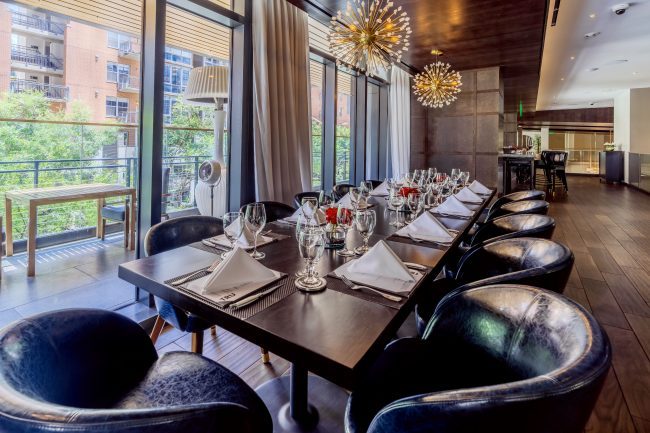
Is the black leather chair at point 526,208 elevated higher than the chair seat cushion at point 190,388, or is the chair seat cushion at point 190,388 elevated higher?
the black leather chair at point 526,208

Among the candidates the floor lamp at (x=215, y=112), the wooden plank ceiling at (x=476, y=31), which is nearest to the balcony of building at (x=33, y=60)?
the floor lamp at (x=215, y=112)

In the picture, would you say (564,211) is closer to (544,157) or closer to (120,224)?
(544,157)

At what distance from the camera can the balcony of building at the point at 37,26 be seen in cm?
216

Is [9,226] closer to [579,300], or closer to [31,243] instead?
[31,243]

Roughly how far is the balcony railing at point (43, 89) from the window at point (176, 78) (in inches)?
24.4

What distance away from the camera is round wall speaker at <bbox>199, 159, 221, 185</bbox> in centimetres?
317

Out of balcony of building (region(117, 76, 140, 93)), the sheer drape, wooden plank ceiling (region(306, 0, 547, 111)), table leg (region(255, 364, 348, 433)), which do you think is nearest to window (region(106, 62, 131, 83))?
balcony of building (region(117, 76, 140, 93))

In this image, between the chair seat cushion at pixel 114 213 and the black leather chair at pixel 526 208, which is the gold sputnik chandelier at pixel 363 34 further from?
the chair seat cushion at pixel 114 213

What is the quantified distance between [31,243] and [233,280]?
8.32 ft

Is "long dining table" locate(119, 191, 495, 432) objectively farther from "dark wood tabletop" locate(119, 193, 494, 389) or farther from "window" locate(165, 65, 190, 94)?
"window" locate(165, 65, 190, 94)

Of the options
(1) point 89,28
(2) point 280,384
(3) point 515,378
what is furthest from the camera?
(1) point 89,28

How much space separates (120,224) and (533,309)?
3.79 meters

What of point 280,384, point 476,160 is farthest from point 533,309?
point 476,160

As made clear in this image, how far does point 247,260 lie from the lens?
4.18 feet
